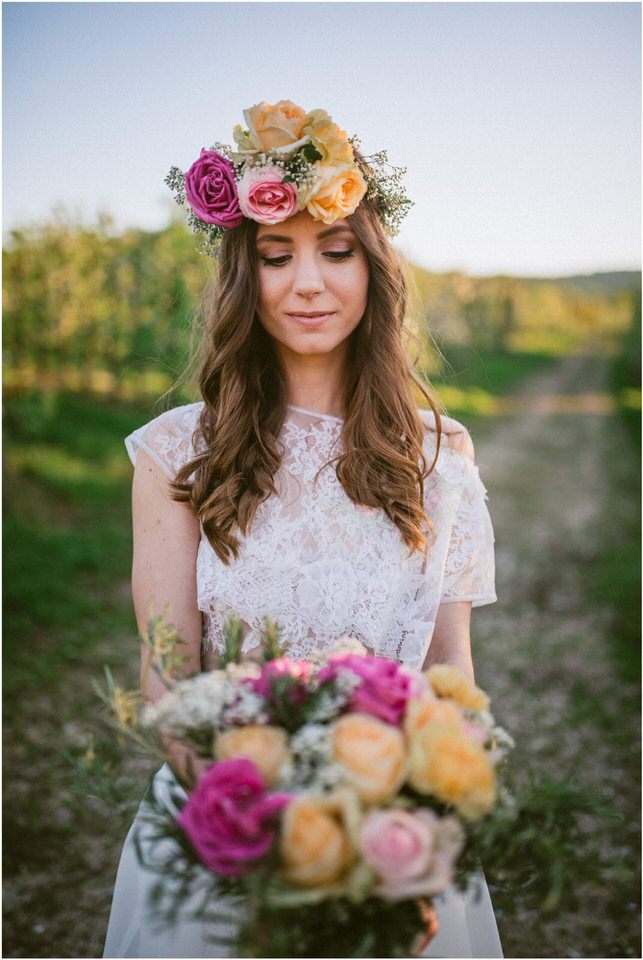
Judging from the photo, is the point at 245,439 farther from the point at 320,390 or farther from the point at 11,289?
the point at 11,289

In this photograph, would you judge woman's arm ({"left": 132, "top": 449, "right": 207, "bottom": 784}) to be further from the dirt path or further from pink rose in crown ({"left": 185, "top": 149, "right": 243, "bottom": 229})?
the dirt path

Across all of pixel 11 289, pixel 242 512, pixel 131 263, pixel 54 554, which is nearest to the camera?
pixel 242 512

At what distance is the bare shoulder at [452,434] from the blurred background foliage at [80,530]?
0.47 ft

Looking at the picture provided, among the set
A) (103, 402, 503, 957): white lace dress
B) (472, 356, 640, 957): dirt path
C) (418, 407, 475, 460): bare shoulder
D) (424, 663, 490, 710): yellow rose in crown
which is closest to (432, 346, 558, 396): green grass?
(472, 356, 640, 957): dirt path

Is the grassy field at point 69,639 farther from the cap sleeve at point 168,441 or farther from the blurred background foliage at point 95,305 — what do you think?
the cap sleeve at point 168,441

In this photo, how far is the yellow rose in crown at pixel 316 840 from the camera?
1033mm

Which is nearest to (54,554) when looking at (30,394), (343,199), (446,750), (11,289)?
(30,394)

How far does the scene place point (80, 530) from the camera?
24.7ft

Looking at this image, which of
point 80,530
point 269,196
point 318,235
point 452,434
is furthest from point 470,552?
point 80,530

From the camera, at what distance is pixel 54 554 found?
686 cm

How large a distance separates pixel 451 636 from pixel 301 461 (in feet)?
2.24

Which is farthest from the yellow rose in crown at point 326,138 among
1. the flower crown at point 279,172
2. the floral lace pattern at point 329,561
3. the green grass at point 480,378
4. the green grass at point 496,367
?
the green grass at point 496,367

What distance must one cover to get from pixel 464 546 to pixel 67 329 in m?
9.74

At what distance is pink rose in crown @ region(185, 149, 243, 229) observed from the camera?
2.15 metres
